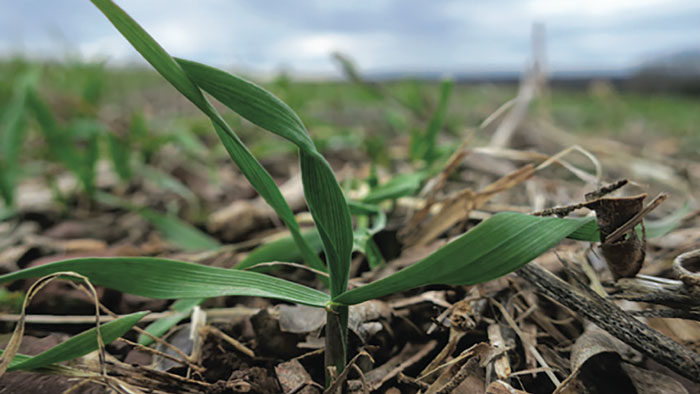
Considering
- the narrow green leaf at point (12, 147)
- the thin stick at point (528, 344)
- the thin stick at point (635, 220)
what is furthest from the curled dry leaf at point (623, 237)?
the narrow green leaf at point (12, 147)

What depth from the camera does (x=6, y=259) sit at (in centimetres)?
92

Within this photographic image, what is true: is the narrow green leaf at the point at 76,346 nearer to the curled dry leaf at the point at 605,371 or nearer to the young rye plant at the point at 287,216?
the young rye plant at the point at 287,216

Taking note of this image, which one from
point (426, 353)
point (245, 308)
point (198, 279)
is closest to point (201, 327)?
point (245, 308)

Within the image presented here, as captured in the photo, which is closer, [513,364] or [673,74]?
[513,364]

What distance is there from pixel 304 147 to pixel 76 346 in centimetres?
33

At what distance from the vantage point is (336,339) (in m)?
0.54

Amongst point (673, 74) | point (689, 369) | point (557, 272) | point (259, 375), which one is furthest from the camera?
point (673, 74)

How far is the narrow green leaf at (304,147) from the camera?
0.44 metres

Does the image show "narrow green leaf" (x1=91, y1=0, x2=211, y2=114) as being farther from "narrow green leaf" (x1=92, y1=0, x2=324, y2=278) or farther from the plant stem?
the plant stem

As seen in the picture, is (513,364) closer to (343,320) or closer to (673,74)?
(343,320)

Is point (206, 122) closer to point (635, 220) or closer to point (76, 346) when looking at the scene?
point (76, 346)

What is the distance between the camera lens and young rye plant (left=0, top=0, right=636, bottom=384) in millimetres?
437

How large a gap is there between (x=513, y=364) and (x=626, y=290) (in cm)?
16

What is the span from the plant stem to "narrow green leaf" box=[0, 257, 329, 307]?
0.07 ft
